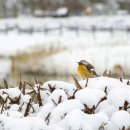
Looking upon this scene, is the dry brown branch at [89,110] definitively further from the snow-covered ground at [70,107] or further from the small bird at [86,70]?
the small bird at [86,70]

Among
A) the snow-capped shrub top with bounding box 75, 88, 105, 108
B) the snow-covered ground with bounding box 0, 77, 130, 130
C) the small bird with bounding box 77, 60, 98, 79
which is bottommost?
the small bird with bounding box 77, 60, 98, 79

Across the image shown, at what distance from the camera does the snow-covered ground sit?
2953 millimetres

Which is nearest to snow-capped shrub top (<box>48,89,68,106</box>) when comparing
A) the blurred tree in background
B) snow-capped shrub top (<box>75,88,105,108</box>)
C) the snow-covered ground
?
the snow-covered ground

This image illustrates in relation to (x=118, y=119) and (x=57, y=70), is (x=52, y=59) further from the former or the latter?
(x=118, y=119)

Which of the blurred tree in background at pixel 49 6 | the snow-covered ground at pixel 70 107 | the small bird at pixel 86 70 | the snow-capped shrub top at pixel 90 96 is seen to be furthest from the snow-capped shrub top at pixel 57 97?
the blurred tree in background at pixel 49 6

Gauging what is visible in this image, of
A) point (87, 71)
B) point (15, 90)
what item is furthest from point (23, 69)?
point (15, 90)

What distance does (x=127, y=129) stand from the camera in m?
2.95

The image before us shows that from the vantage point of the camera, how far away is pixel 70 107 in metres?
3.11

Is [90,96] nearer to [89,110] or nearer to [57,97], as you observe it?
[89,110]

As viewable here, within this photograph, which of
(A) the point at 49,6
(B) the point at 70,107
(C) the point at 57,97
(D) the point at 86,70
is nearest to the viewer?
(B) the point at 70,107

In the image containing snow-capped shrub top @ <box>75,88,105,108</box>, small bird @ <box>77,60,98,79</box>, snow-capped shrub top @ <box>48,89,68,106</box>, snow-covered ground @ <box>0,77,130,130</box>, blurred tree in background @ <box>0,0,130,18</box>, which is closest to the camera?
snow-covered ground @ <box>0,77,130,130</box>

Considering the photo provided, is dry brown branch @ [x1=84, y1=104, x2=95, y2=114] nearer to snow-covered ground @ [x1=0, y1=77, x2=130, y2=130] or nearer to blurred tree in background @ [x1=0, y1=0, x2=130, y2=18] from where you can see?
snow-covered ground @ [x1=0, y1=77, x2=130, y2=130]

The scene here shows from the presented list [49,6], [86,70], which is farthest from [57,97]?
[49,6]

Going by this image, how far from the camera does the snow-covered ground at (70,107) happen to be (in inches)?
116
